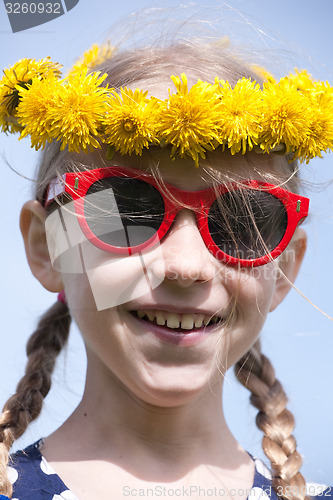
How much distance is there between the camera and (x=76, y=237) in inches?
62.6

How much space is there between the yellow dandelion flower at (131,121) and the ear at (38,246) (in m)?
0.39

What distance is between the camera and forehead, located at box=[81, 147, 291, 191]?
1.53 m

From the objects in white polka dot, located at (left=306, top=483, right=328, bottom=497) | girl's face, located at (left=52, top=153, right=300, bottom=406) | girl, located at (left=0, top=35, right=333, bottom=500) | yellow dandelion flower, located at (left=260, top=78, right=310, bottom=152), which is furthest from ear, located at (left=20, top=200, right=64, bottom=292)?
white polka dot, located at (left=306, top=483, right=328, bottom=497)

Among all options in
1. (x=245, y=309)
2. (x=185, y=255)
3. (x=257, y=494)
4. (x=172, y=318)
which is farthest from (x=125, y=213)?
(x=257, y=494)

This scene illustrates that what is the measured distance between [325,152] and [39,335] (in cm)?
104

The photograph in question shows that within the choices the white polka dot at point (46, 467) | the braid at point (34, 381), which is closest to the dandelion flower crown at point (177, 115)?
the braid at point (34, 381)

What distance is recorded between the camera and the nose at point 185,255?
1.48 metres

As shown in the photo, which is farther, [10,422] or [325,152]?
[10,422]

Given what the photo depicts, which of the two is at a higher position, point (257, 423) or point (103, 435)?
point (103, 435)

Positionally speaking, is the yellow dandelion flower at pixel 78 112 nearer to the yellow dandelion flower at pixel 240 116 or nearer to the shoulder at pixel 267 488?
the yellow dandelion flower at pixel 240 116

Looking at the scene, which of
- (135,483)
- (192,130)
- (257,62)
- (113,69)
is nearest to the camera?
(192,130)

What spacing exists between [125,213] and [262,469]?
0.82m

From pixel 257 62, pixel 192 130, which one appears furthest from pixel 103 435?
pixel 257 62

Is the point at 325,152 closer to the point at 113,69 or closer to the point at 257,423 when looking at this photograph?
the point at 113,69
